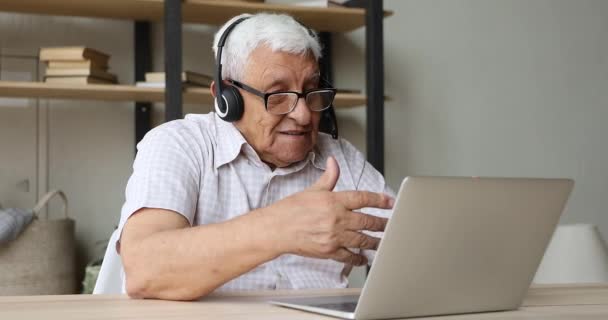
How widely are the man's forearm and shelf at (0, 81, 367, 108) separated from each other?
160cm

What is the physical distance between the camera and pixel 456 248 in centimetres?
89

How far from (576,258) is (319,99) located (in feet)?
3.54

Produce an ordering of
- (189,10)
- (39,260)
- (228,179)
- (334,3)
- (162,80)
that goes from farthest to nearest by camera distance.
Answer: (334,3) → (189,10) → (162,80) → (39,260) → (228,179)

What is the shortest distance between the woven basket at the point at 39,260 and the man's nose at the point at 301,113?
52.4 inches

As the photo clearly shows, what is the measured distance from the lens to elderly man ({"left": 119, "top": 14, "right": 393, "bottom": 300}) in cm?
99

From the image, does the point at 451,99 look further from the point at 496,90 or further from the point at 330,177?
the point at 330,177

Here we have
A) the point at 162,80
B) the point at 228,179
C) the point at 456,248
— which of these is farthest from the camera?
Result: the point at 162,80

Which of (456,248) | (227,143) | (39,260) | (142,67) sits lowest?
(39,260)

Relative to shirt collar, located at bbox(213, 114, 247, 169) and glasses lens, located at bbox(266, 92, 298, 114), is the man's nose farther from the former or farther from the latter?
shirt collar, located at bbox(213, 114, 247, 169)

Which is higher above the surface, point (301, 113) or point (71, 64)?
point (71, 64)

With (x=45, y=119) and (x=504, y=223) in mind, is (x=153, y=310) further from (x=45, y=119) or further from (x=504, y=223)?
(x=45, y=119)

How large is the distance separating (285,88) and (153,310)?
73cm

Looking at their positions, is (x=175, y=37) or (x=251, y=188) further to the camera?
(x=175, y=37)

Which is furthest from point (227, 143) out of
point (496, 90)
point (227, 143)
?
point (496, 90)
